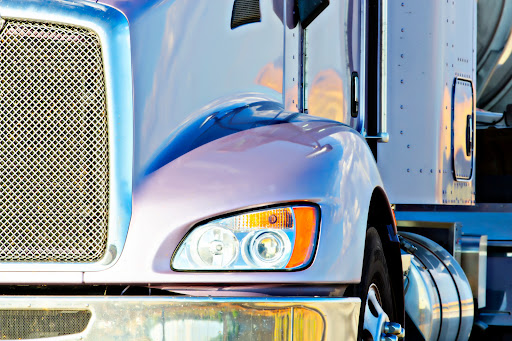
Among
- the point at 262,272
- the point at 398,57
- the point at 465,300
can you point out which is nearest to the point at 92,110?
the point at 262,272

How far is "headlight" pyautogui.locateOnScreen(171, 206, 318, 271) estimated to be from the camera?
7.77 feet

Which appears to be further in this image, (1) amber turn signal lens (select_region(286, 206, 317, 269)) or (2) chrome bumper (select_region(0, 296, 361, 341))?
(1) amber turn signal lens (select_region(286, 206, 317, 269))

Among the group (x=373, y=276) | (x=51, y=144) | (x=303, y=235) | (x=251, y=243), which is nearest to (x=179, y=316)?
(x=251, y=243)

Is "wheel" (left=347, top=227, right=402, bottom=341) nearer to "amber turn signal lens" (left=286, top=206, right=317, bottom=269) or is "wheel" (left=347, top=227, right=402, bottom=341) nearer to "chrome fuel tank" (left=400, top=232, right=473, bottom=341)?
"amber turn signal lens" (left=286, top=206, right=317, bottom=269)

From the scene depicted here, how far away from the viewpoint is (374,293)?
2877mm

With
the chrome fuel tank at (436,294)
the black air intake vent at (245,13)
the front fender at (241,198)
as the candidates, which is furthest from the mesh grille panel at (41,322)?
the chrome fuel tank at (436,294)

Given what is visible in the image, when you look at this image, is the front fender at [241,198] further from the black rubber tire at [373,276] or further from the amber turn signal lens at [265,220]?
the black rubber tire at [373,276]

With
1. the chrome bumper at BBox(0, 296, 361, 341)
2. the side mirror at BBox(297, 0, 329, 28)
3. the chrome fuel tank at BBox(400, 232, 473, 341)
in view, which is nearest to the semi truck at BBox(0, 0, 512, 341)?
the chrome bumper at BBox(0, 296, 361, 341)

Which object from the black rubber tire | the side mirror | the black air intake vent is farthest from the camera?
the side mirror

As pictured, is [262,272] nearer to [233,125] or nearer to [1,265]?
[233,125]

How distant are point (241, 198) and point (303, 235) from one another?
0.20 m

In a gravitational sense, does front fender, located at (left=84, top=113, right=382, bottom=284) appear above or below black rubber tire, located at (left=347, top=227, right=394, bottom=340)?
above

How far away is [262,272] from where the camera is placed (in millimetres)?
2352

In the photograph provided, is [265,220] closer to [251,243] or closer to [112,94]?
[251,243]
